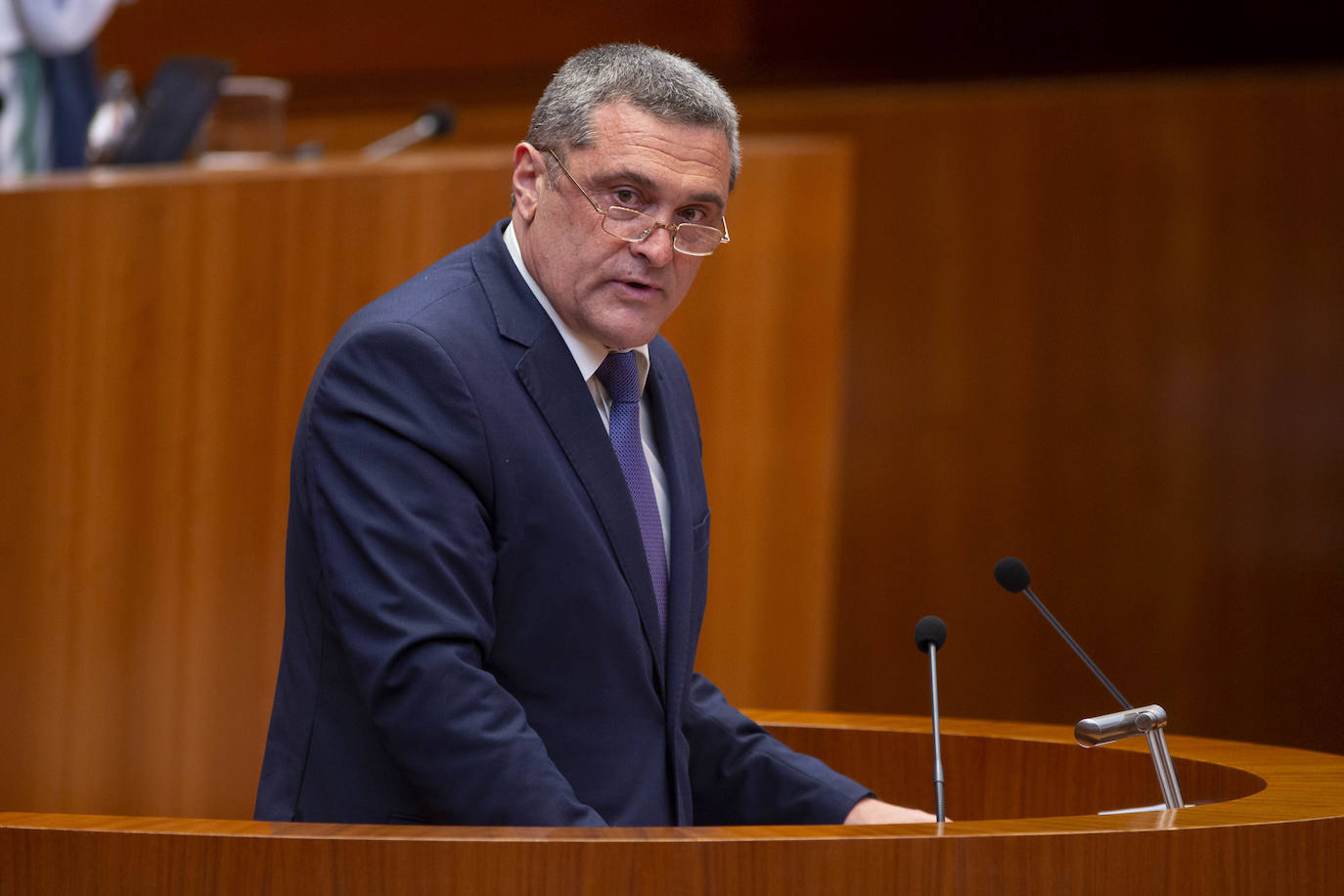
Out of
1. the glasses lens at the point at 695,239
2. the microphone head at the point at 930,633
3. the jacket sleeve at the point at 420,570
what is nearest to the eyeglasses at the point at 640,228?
the glasses lens at the point at 695,239

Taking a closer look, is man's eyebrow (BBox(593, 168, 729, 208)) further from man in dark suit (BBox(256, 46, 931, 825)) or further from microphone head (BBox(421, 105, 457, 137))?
microphone head (BBox(421, 105, 457, 137))

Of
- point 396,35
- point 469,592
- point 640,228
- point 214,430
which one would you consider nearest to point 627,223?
point 640,228

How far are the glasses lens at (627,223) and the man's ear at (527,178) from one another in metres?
0.10

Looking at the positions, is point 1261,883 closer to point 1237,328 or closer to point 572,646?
point 572,646

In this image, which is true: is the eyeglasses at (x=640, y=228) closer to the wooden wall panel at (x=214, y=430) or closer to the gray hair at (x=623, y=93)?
the gray hair at (x=623, y=93)

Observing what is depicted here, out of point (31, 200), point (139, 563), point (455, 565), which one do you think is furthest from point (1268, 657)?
point (455, 565)

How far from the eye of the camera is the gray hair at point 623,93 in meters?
1.57

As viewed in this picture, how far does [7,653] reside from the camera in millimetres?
3092

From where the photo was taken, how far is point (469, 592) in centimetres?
144

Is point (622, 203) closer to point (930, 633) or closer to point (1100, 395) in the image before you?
point (930, 633)

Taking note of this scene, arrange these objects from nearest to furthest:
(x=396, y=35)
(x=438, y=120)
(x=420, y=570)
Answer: (x=420, y=570) < (x=438, y=120) < (x=396, y=35)

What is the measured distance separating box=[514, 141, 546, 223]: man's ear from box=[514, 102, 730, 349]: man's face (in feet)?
0.07

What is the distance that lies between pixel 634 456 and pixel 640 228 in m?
0.23

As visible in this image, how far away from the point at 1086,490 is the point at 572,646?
11.8ft
